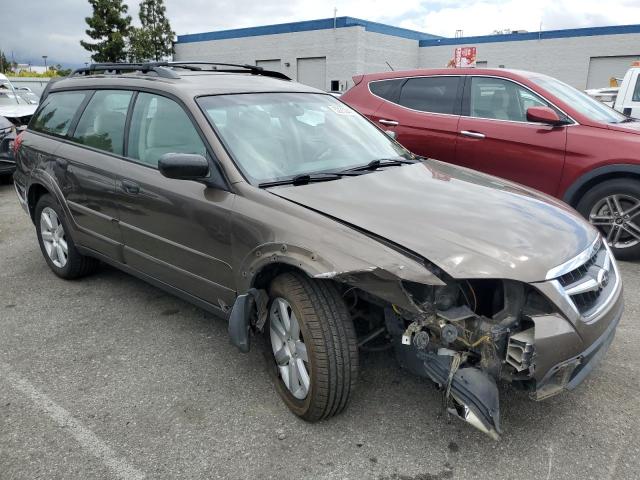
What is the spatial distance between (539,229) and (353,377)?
1.15 metres

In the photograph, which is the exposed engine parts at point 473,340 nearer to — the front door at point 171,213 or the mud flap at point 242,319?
the mud flap at point 242,319

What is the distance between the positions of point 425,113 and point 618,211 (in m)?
2.23

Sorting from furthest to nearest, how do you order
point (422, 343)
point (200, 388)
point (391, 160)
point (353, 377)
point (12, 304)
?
point (12, 304), point (391, 160), point (200, 388), point (353, 377), point (422, 343)

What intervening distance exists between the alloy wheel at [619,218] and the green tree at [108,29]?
33.7m

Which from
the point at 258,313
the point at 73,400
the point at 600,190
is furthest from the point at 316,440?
the point at 600,190

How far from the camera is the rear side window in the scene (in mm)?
6418

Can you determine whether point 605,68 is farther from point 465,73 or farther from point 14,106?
point 14,106

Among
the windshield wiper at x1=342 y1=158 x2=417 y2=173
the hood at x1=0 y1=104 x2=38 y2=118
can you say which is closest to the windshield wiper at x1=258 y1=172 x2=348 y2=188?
the windshield wiper at x1=342 y1=158 x2=417 y2=173

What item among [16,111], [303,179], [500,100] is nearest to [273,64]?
[16,111]

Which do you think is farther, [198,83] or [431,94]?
[431,94]

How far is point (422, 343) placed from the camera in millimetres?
2352

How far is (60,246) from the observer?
15.1 ft

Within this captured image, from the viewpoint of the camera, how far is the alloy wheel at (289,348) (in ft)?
8.76

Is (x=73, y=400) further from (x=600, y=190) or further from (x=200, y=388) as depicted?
(x=600, y=190)
